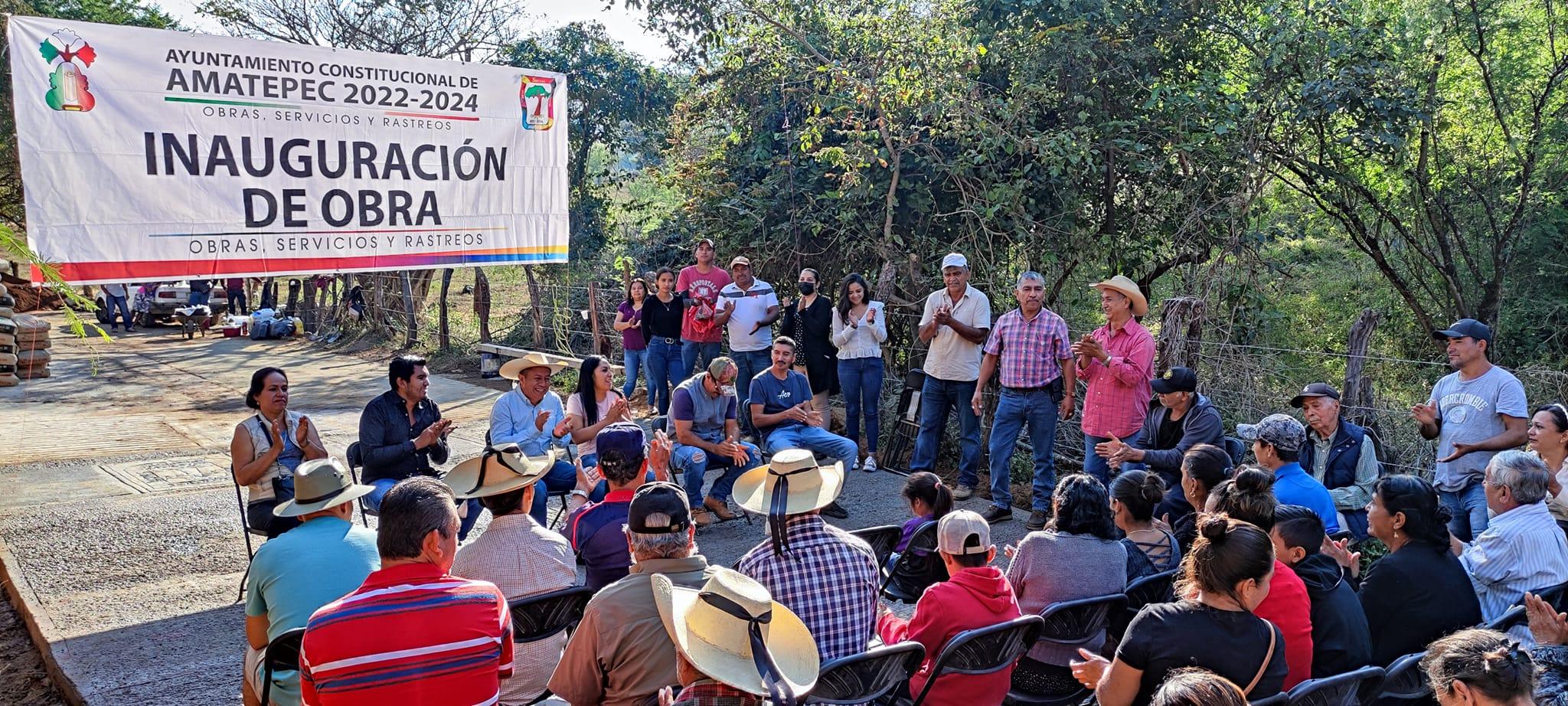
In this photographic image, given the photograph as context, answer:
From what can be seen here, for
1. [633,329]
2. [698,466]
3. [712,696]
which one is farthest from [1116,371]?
[633,329]

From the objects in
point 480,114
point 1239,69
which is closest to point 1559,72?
point 1239,69

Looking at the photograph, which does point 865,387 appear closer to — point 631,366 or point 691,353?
point 691,353

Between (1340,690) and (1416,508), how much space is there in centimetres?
102

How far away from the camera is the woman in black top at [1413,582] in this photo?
12.4 ft

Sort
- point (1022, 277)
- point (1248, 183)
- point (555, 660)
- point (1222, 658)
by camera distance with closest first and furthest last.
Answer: point (1222, 658)
point (555, 660)
point (1022, 277)
point (1248, 183)

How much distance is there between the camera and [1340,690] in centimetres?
317

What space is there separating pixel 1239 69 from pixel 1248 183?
151 cm

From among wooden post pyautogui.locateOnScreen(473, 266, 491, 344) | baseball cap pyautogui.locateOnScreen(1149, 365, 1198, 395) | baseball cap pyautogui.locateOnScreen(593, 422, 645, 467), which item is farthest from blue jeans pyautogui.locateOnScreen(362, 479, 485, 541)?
wooden post pyautogui.locateOnScreen(473, 266, 491, 344)

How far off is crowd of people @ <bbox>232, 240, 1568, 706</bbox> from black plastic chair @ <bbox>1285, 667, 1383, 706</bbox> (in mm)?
90

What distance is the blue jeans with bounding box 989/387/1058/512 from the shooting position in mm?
7371

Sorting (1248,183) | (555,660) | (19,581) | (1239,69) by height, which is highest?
(1239,69)

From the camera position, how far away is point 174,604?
5.75 metres

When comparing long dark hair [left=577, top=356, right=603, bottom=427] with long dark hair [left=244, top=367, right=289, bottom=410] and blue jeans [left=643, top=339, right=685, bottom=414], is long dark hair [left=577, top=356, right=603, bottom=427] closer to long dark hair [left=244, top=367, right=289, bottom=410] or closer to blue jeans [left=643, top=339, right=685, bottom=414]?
long dark hair [left=244, top=367, right=289, bottom=410]

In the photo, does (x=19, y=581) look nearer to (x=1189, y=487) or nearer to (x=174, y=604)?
(x=174, y=604)
